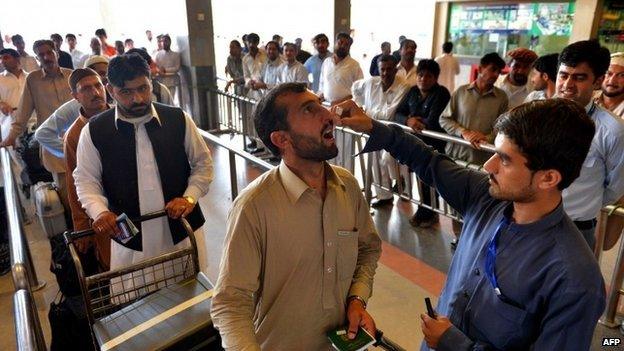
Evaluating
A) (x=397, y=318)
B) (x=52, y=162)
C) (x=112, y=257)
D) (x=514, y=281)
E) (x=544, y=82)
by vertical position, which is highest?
(x=544, y=82)

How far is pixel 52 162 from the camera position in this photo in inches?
135

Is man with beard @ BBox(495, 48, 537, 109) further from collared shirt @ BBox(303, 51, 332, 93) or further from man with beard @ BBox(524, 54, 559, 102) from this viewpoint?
collared shirt @ BBox(303, 51, 332, 93)

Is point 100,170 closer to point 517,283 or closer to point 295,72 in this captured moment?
point 517,283

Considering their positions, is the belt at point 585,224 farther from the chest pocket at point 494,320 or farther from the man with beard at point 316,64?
the man with beard at point 316,64

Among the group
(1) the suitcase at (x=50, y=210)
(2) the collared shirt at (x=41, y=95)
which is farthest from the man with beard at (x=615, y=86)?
(2) the collared shirt at (x=41, y=95)

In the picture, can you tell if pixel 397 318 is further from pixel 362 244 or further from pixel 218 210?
pixel 218 210

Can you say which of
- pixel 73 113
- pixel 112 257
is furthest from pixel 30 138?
pixel 112 257

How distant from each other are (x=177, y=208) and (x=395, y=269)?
83.6 inches

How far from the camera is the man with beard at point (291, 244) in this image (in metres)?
1.32

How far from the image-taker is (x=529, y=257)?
3.84 ft

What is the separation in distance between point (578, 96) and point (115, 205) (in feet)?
8.76

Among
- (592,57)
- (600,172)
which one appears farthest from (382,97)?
(600,172)

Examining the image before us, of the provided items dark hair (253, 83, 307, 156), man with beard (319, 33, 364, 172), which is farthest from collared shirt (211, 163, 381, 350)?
man with beard (319, 33, 364, 172)

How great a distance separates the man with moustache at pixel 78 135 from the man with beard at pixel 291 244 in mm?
1412
